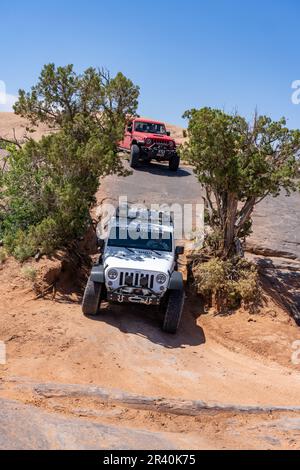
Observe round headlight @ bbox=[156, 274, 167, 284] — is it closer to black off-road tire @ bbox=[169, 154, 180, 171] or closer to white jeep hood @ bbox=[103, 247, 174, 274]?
white jeep hood @ bbox=[103, 247, 174, 274]

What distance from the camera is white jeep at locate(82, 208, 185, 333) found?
33.9 ft

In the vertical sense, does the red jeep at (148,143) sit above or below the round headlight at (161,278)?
above

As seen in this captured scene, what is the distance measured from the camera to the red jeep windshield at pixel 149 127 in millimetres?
22484

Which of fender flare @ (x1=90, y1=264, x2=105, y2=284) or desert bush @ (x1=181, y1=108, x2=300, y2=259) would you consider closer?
fender flare @ (x1=90, y1=264, x2=105, y2=284)

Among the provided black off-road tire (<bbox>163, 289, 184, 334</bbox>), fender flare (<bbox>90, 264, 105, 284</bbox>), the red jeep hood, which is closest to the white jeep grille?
fender flare (<bbox>90, 264, 105, 284</bbox>)

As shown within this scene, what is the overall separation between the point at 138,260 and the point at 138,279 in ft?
1.83

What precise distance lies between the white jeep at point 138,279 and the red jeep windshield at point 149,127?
11.9m

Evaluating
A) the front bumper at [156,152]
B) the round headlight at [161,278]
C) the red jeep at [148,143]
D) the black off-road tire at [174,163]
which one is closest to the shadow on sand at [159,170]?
the black off-road tire at [174,163]

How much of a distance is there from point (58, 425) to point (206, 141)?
298 inches

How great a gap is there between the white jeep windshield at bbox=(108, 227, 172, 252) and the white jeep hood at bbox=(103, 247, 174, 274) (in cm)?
16

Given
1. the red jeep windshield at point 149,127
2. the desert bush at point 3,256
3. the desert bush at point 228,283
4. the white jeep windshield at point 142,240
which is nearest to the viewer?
the white jeep windshield at point 142,240

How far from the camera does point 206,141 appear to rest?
11.8 meters

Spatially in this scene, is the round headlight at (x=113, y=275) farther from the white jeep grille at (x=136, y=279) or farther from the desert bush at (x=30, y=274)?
the desert bush at (x=30, y=274)
